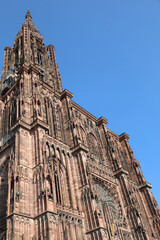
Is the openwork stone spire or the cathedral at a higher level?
the openwork stone spire

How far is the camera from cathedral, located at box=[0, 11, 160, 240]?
63.5ft

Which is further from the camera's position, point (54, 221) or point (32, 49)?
point (32, 49)

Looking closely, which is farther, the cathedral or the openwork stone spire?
the openwork stone spire

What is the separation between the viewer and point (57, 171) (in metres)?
25.1

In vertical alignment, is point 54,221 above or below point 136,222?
below

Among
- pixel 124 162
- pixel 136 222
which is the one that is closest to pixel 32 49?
pixel 124 162

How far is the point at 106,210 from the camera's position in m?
28.0

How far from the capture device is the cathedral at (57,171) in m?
19.4

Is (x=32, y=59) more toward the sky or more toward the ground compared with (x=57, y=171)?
more toward the sky

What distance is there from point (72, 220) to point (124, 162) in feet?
67.6

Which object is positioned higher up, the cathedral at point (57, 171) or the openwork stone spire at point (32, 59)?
the openwork stone spire at point (32, 59)

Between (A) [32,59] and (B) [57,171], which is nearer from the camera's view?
(B) [57,171]

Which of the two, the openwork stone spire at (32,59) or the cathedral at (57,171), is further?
the openwork stone spire at (32,59)

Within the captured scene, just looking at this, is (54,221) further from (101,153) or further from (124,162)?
(124,162)
